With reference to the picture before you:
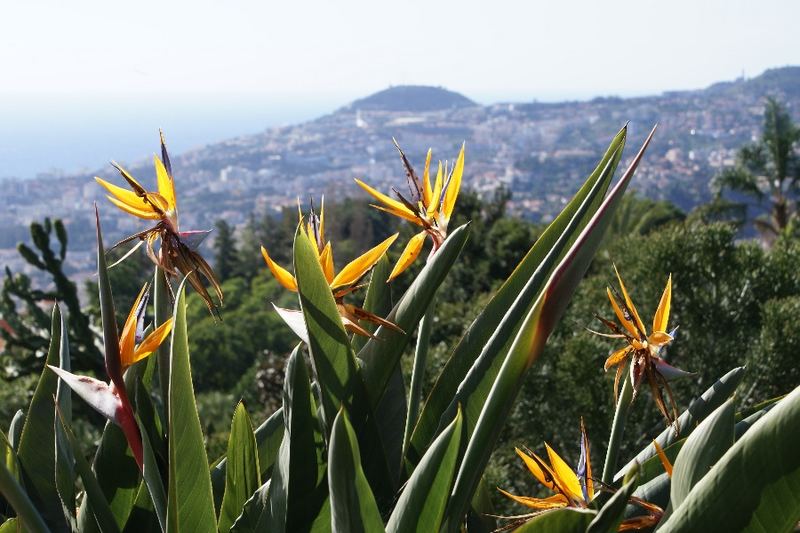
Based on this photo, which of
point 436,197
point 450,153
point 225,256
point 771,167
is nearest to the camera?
point 436,197

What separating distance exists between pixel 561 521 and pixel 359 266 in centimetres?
34

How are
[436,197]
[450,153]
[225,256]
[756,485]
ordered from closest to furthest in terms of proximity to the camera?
[756,485] < [436,197] < [225,256] < [450,153]

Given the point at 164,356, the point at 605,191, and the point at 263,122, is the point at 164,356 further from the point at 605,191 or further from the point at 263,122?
the point at 263,122

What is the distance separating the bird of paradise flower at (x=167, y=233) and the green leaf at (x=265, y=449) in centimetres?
32

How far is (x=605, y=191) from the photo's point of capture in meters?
0.80

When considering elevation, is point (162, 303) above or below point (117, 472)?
above

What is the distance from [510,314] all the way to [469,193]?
57.9 ft

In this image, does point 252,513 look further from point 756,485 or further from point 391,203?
point 756,485

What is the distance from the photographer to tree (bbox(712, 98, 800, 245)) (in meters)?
14.1

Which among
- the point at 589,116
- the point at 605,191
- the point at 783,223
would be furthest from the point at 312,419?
the point at 589,116

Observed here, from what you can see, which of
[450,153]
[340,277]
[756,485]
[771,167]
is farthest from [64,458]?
[450,153]

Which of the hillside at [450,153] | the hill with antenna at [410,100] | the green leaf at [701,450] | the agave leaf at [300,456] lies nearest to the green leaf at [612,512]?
the green leaf at [701,450]

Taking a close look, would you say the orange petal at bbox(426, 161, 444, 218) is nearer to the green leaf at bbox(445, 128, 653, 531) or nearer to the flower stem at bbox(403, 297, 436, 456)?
the flower stem at bbox(403, 297, 436, 456)

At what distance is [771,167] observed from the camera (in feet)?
47.7
